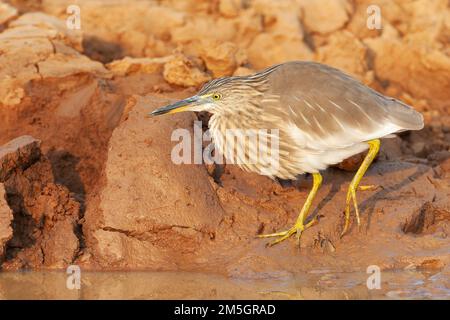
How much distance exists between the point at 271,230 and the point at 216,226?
0.47 meters

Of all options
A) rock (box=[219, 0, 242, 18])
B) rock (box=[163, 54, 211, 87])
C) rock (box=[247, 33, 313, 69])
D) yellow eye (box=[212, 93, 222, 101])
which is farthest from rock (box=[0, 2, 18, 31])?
yellow eye (box=[212, 93, 222, 101])

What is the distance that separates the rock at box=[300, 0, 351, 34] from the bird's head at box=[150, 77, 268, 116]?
10.2 ft

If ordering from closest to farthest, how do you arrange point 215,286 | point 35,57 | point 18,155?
point 215,286 → point 18,155 → point 35,57

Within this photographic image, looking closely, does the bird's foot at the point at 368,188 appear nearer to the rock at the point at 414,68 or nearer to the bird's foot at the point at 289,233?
the bird's foot at the point at 289,233

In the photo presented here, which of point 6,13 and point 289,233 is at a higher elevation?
point 6,13

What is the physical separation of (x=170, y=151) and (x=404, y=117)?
6.33ft

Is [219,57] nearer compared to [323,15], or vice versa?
[219,57]

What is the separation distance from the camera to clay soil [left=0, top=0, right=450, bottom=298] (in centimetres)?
663

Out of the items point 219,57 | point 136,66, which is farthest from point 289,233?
point 136,66

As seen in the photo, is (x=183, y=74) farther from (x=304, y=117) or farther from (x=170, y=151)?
(x=304, y=117)

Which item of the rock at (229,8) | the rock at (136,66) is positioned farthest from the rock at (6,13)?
the rock at (229,8)

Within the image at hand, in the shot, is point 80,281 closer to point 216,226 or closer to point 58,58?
point 216,226

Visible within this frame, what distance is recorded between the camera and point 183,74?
8.05 metres
